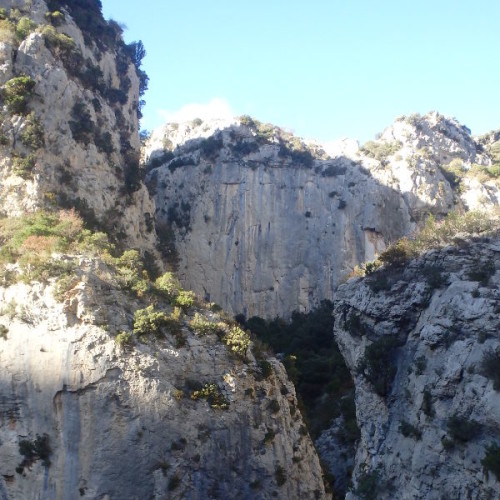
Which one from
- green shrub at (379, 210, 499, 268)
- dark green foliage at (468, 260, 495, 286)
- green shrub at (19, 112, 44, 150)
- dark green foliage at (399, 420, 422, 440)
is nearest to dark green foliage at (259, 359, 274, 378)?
green shrub at (379, 210, 499, 268)

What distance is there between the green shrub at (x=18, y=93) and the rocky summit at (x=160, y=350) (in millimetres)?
74

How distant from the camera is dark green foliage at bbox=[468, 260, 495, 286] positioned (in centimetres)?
2172

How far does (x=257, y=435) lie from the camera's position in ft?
83.7

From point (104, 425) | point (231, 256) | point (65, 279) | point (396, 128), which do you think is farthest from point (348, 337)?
point (396, 128)

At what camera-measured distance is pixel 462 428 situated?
18234mm

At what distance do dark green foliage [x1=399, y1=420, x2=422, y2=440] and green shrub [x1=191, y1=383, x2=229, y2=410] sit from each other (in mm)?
7708

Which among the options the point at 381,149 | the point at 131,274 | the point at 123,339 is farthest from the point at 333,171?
the point at 123,339

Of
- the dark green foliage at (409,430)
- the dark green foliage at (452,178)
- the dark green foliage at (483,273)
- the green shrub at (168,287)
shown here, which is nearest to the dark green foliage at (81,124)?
the green shrub at (168,287)

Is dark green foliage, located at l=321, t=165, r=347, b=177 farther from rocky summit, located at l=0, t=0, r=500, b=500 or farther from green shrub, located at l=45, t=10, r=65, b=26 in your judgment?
green shrub, located at l=45, t=10, r=65, b=26

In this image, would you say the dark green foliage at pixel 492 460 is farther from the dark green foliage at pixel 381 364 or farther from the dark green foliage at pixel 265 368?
the dark green foliage at pixel 265 368

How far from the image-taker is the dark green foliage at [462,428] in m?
18.0

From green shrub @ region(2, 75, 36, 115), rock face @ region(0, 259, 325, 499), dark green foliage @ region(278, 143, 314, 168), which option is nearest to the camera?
rock face @ region(0, 259, 325, 499)

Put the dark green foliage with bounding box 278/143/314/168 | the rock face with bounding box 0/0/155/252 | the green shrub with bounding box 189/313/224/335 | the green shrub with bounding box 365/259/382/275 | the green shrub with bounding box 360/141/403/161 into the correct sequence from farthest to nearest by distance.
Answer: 1. the dark green foliage with bounding box 278/143/314/168
2. the green shrub with bounding box 360/141/403/161
3. the rock face with bounding box 0/0/155/252
4. the green shrub with bounding box 189/313/224/335
5. the green shrub with bounding box 365/259/382/275

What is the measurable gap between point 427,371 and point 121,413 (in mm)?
11360
